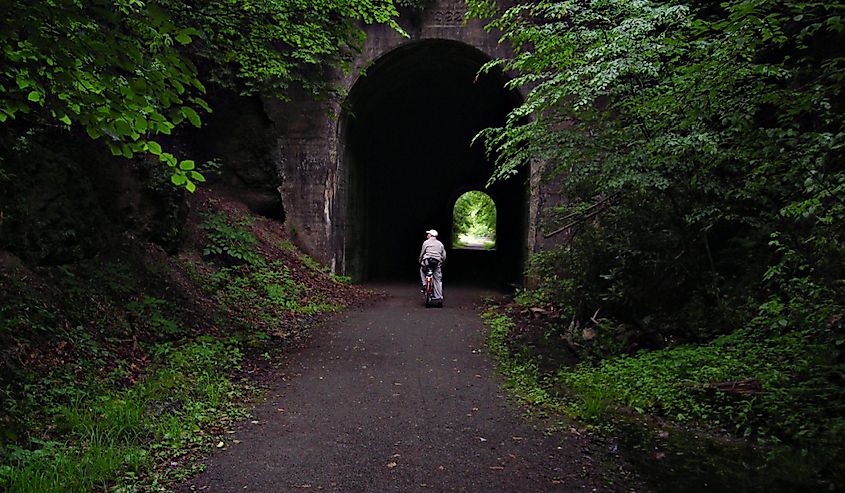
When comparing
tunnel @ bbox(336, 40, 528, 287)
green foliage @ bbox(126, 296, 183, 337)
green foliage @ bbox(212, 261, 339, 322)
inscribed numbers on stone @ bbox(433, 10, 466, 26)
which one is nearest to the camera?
green foliage @ bbox(126, 296, 183, 337)

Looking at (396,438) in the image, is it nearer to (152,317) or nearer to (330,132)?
(152,317)

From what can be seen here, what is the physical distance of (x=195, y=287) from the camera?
8.38 m

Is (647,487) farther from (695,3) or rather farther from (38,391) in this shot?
(695,3)

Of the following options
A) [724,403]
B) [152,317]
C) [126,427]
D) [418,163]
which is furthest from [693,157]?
[418,163]

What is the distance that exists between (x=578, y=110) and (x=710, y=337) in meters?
3.10

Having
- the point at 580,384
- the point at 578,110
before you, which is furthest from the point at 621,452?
the point at 578,110

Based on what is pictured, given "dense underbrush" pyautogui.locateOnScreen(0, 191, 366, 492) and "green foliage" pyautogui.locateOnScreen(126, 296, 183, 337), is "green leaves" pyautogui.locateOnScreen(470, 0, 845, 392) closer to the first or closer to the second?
"dense underbrush" pyautogui.locateOnScreen(0, 191, 366, 492)

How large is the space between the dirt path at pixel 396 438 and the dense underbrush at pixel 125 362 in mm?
369

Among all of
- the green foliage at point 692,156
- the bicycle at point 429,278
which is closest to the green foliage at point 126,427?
the green foliage at point 692,156

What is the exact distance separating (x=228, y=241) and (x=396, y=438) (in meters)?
7.55

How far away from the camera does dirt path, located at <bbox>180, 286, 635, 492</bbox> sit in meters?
3.66

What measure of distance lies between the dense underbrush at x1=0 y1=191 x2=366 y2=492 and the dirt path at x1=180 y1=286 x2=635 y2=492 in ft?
1.21

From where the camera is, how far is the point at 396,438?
446 centimetres

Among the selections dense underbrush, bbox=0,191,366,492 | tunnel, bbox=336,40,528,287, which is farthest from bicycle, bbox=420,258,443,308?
tunnel, bbox=336,40,528,287
